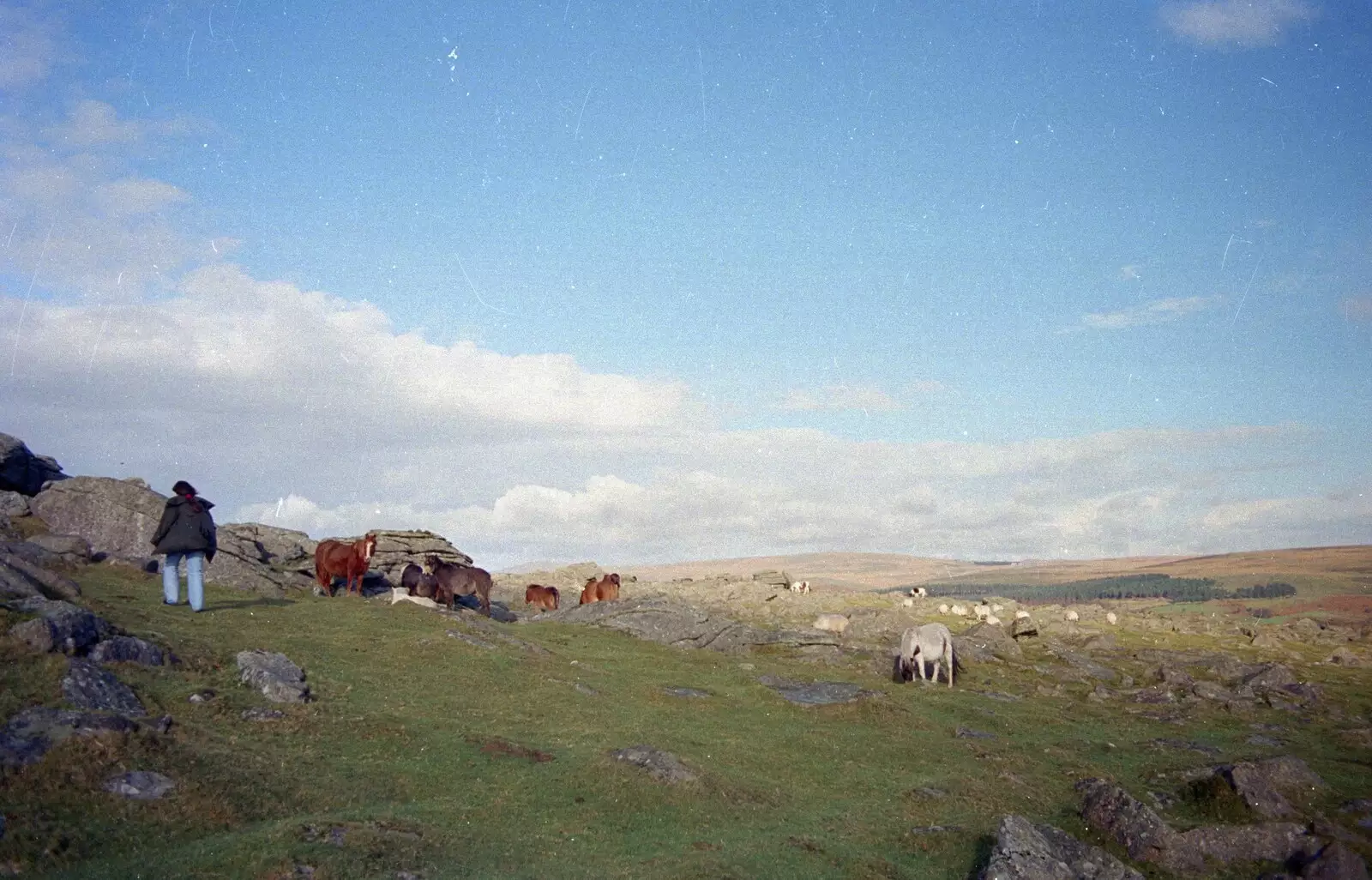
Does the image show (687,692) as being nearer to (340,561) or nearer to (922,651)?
(922,651)

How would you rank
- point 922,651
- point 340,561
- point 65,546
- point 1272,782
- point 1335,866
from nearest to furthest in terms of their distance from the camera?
1. point 1335,866
2. point 1272,782
3. point 65,546
4. point 922,651
5. point 340,561

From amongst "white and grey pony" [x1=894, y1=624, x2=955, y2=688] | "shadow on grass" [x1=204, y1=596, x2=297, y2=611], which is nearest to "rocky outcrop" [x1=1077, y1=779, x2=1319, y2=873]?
"white and grey pony" [x1=894, y1=624, x2=955, y2=688]

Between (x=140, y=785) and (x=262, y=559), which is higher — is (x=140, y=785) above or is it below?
below

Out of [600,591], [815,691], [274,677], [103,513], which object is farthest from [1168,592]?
[274,677]

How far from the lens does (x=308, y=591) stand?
119ft

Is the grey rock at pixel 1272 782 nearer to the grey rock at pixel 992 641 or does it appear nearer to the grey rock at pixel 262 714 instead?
the grey rock at pixel 262 714

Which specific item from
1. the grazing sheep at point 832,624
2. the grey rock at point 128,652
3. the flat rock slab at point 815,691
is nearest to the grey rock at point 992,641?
the grazing sheep at point 832,624

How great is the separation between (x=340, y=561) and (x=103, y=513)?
29.2 ft

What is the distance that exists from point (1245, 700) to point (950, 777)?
21391 millimetres

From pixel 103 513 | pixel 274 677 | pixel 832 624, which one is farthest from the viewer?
pixel 832 624

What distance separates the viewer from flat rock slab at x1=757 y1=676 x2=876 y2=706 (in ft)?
93.1

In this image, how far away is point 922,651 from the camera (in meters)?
34.8

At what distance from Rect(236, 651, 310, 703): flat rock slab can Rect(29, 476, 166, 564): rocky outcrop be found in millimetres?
18082

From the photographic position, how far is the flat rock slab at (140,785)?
1282 cm
